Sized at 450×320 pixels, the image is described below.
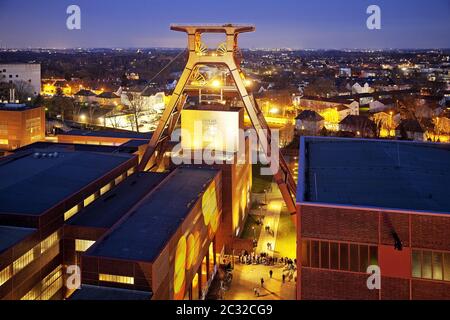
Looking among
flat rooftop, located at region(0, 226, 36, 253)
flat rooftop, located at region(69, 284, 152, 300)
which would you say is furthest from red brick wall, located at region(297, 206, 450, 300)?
flat rooftop, located at region(0, 226, 36, 253)

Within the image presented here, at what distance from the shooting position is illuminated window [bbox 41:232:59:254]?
1361 centimetres

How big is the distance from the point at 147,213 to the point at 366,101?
5752 centimetres

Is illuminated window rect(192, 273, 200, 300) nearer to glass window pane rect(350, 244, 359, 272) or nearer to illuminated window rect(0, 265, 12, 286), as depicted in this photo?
illuminated window rect(0, 265, 12, 286)

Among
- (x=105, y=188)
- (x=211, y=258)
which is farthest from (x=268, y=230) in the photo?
(x=105, y=188)

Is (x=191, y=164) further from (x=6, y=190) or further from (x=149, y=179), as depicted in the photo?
(x=6, y=190)

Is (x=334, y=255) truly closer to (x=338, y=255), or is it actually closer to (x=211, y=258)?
(x=338, y=255)

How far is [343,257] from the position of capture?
9.47 meters

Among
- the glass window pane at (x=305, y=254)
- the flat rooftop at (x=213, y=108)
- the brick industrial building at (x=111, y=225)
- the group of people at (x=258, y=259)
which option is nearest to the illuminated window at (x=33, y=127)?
the brick industrial building at (x=111, y=225)

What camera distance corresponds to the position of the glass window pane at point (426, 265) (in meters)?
9.02

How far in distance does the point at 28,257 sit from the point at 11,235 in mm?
861

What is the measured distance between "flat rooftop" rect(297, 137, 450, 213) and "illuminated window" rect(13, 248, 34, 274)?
798 cm

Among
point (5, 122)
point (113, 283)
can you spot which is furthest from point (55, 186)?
point (5, 122)

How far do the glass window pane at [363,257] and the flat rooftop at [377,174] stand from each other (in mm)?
956
